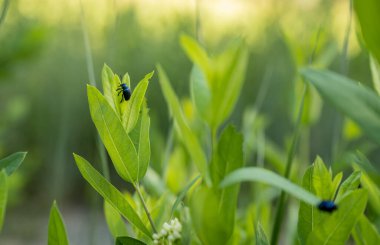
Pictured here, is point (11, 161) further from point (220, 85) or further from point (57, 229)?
point (220, 85)

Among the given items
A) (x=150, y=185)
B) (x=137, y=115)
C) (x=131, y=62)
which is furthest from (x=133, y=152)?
(x=131, y=62)

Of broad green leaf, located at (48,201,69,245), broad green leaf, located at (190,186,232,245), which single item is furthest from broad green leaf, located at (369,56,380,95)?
broad green leaf, located at (48,201,69,245)

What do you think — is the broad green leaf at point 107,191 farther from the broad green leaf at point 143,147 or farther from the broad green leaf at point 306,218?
the broad green leaf at point 306,218

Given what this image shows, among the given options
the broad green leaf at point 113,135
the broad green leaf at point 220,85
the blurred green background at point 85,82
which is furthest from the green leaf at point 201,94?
the blurred green background at point 85,82

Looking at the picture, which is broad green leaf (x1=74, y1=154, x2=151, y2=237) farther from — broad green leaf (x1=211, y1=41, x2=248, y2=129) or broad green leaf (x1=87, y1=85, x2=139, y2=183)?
broad green leaf (x1=211, y1=41, x2=248, y2=129)

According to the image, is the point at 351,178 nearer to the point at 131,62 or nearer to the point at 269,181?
the point at 269,181
